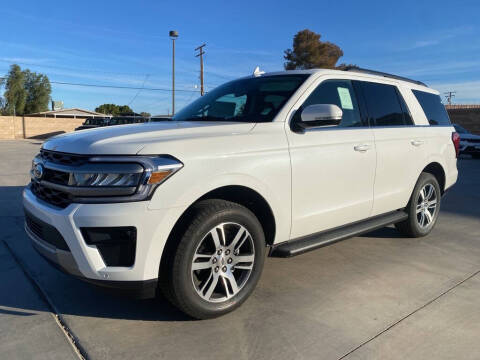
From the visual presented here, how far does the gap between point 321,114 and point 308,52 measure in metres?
37.3

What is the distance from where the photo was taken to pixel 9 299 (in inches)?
120

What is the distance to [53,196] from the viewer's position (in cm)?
257

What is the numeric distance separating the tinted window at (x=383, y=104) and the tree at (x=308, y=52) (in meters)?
34.6

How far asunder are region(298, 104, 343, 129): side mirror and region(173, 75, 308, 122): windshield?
245mm

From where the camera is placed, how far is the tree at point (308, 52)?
3788cm

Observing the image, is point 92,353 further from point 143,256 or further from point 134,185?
point 134,185

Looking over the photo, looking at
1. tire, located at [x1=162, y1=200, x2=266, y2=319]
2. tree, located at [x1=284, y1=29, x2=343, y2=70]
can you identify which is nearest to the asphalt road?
tire, located at [x1=162, y1=200, x2=266, y2=319]

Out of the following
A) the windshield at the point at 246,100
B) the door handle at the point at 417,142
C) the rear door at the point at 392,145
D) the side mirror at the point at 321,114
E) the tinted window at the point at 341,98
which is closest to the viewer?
the side mirror at the point at 321,114

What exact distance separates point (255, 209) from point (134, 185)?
41.1 inches

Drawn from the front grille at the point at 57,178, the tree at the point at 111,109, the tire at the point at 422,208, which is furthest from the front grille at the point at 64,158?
the tree at the point at 111,109

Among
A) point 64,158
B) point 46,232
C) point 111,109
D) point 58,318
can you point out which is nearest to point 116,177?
point 64,158

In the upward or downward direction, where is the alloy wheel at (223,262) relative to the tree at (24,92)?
downward

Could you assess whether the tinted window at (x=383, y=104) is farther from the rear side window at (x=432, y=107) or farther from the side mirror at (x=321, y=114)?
the side mirror at (x=321, y=114)

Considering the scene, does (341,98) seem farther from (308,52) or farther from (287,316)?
(308,52)
